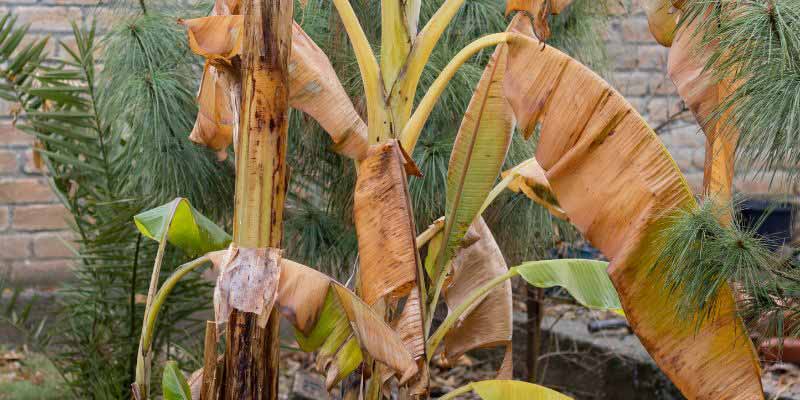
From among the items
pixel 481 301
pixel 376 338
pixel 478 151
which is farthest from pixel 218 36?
pixel 481 301

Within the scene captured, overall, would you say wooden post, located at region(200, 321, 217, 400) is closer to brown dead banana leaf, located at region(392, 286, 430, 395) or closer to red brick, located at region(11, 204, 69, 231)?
brown dead banana leaf, located at region(392, 286, 430, 395)

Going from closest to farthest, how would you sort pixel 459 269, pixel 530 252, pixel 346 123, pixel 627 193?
pixel 627 193 → pixel 346 123 → pixel 459 269 → pixel 530 252

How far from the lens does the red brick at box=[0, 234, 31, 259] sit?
4.09 metres

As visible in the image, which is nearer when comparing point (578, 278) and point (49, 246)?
point (578, 278)

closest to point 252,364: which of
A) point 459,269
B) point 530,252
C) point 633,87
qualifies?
point 459,269

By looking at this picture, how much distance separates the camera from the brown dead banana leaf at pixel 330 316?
174 cm

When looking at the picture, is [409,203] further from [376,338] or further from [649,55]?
[649,55]

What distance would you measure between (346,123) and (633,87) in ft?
8.73

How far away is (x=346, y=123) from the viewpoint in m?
2.04

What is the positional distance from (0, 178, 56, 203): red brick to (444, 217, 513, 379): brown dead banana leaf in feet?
8.31

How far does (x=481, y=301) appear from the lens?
7.73ft

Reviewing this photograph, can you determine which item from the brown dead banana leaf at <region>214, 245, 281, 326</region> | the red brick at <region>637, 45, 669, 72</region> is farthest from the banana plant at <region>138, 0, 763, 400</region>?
the red brick at <region>637, 45, 669, 72</region>

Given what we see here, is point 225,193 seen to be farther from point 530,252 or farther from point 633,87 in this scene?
point 633,87

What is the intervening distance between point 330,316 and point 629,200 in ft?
2.17
